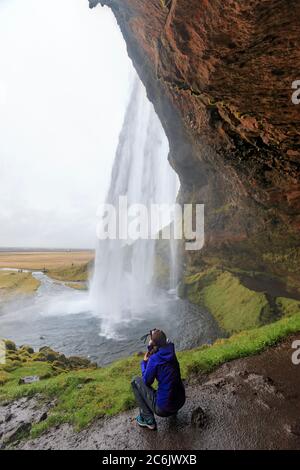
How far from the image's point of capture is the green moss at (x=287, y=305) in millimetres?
23378

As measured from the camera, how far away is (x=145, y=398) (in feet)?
19.0

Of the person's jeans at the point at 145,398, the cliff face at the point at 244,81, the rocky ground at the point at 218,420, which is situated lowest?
the rocky ground at the point at 218,420

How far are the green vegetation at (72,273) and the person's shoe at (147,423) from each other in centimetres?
5957

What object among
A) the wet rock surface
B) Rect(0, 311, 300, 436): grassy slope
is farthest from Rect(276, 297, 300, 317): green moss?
the wet rock surface

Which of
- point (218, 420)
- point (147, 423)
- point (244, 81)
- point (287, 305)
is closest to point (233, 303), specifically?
point (287, 305)

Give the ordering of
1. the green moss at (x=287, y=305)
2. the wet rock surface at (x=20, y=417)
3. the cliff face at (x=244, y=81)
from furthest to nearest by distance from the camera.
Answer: the green moss at (x=287, y=305) < the wet rock surface at (x=20, y=417) < the cliff face at (x=244, y=81)

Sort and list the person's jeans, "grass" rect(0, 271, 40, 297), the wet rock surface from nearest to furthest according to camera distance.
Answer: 1. the person's jeans
2. the wet rock surface
3. "grass" rect(0, 271, 40, 297)

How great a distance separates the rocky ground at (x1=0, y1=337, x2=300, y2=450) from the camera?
17.7ft

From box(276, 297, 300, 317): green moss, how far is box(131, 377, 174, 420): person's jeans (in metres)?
20.7

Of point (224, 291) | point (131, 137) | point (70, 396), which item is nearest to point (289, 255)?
point (224, 291)

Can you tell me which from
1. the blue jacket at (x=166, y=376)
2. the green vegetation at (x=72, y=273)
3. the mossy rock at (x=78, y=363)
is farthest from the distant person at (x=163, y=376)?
the green vegetation at (x=72, y=273)

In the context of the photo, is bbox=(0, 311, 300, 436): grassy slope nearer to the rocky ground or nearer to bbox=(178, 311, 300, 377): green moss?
bbox=(178, 311, 300, 377): green moss

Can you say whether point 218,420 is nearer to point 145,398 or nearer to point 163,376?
point 145,398

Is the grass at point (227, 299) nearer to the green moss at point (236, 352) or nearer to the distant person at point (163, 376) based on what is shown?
the green moss at point (236, 352)
